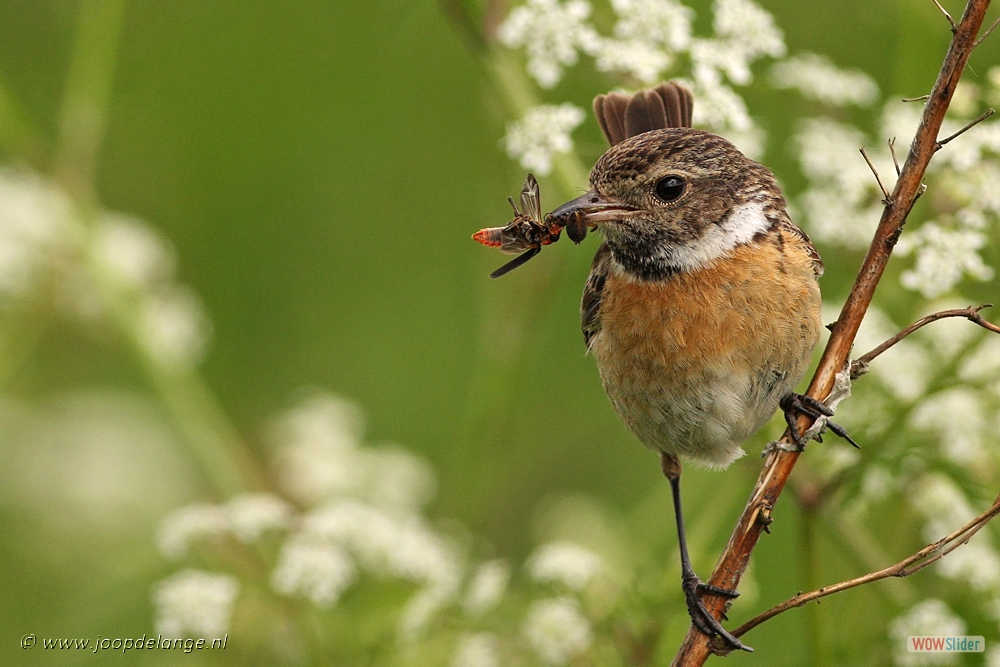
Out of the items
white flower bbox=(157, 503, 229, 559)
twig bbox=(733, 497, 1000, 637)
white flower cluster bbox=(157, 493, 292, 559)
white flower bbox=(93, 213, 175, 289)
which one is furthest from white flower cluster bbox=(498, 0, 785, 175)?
white flower bbox=(93, 213, 175, 289)

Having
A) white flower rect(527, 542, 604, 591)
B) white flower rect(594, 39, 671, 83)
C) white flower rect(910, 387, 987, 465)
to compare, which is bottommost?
white flower rect(527, 542, 604, 591)

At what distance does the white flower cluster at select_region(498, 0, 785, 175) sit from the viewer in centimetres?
380

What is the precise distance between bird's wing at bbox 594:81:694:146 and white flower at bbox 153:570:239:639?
2056 millimetres

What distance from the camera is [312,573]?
371cm

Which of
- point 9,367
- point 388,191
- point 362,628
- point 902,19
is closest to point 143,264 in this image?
point 9,367

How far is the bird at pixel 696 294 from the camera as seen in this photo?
11.5 ft

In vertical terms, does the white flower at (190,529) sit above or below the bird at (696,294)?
below

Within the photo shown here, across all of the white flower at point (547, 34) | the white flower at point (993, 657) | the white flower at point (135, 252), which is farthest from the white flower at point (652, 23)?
the white flower at point (135, 252)

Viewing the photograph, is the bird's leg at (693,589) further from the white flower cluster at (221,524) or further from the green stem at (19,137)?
the green stem at (19,137)

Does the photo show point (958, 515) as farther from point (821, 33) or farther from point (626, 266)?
point (821, 33)

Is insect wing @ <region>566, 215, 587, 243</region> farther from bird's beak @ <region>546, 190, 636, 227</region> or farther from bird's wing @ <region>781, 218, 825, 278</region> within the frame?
bird's wing @ <region>781, 218, 825, 278</region>

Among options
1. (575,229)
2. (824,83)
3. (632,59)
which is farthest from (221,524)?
(824,83)

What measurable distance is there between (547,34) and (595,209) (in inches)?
29.9

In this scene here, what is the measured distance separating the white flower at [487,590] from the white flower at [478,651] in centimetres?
9
